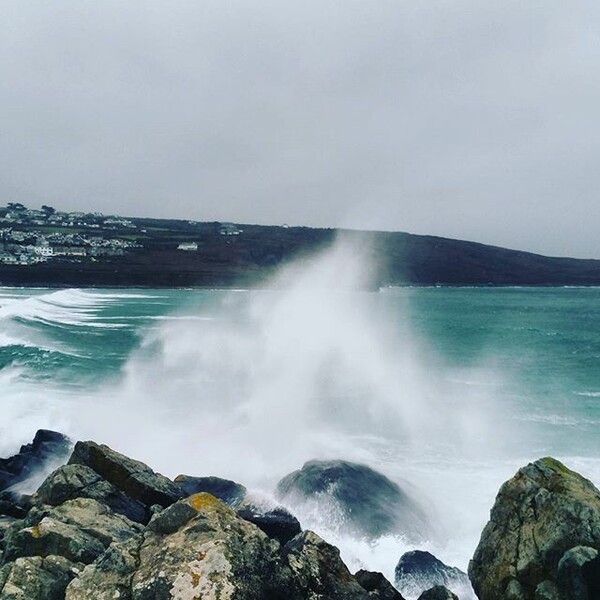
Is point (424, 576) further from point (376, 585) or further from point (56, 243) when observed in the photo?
point (56, 243)

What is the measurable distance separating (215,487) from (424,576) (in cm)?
485

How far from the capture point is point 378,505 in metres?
13.9

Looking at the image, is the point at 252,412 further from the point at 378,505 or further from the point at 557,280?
the point at 557,280

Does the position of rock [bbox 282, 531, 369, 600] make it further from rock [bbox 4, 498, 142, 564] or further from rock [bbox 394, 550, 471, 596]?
rock [bbox 394, 550, 471, 596]

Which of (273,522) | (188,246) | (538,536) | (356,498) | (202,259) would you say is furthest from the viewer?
(188,246)

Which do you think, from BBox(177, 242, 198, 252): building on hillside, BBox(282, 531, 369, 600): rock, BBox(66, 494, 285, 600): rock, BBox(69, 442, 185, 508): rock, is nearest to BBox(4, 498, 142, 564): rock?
BBox(66, 494, 285, 600): rock

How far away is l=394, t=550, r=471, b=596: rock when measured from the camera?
10.2 metres

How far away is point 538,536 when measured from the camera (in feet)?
24.6

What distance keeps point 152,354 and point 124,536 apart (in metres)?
29.8

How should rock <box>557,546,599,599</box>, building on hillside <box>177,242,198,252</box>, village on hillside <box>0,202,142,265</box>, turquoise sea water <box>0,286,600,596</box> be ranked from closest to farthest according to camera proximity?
rock <box>557,546,599,599</box> < turquoise sea water <box>0,286,600,596</box> < village on hillside <box>0,202,142,265</box> < building on hillside <box>177,242,198,252</box>

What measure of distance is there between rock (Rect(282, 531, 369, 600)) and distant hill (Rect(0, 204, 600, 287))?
106458 mm

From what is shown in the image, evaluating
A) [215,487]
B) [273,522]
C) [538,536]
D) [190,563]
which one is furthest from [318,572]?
[215,487]

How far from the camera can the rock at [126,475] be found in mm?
10656

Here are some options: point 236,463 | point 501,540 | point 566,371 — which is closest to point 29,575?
Answer: point 501,540
